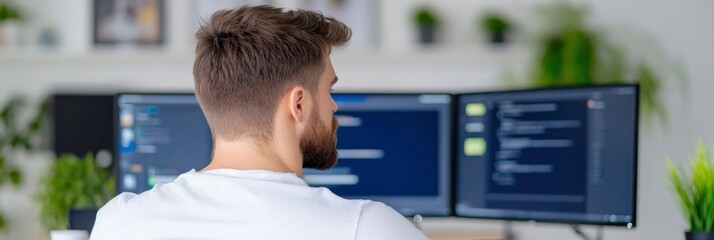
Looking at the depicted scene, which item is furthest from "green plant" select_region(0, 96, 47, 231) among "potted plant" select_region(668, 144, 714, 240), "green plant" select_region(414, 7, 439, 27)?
"potted plant" select_region(668, 144, 714, 240)

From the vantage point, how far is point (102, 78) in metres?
5.54

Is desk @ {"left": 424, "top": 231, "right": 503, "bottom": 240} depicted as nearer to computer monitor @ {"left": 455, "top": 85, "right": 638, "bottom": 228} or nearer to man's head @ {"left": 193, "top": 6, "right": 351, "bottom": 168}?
Answer: computer monitor @ {"left": 455, "top": 85, "right": 638, "bottom": 228}

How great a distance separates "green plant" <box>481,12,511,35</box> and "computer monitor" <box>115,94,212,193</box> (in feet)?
8.91

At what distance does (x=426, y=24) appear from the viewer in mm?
5344

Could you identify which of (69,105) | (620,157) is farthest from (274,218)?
(69,105)

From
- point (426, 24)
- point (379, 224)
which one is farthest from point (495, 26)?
point (379, 224)

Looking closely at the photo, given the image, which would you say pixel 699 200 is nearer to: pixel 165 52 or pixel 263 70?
pixel 263 70

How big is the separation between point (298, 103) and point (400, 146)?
1189 millimetres

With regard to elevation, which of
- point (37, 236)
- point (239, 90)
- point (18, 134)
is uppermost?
point (239, 90)

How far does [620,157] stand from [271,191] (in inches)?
47.8

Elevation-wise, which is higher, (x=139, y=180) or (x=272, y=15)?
(x=272, y=15)

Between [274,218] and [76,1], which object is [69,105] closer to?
[76,1]

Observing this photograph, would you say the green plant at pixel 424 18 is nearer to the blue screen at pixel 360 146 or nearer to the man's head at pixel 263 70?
the blue screen at pixel 360 146

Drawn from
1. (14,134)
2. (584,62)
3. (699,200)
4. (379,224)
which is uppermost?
(584,62)
